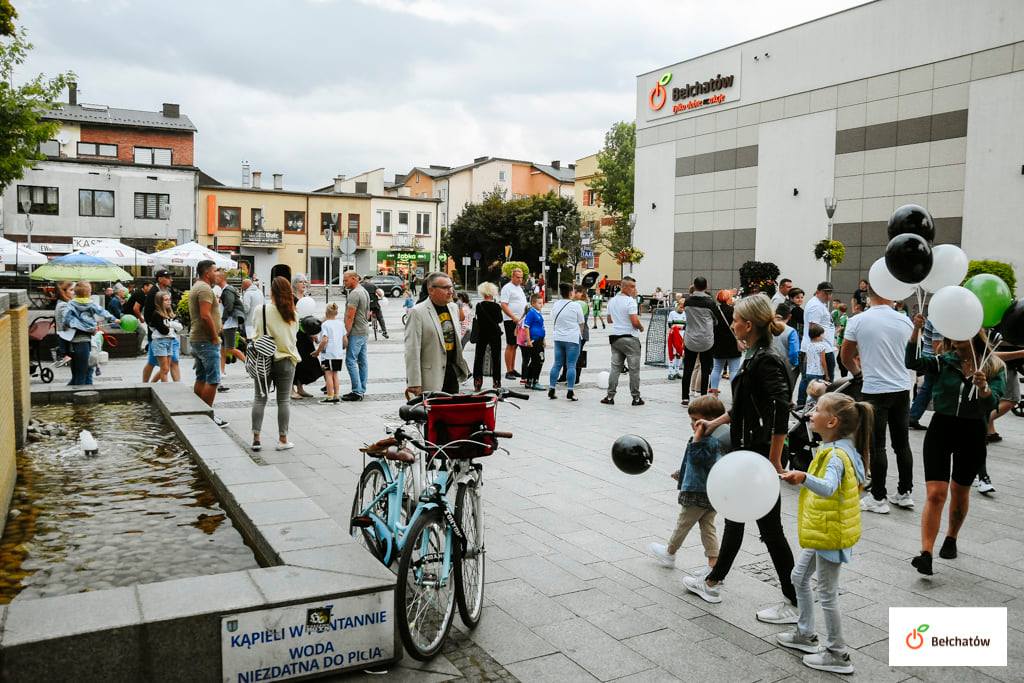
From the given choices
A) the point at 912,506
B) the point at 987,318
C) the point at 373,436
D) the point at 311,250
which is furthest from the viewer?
the point at 311,250

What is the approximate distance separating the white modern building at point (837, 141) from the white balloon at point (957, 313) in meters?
25.9

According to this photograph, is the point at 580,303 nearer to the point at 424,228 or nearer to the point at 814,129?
the point at 814,129

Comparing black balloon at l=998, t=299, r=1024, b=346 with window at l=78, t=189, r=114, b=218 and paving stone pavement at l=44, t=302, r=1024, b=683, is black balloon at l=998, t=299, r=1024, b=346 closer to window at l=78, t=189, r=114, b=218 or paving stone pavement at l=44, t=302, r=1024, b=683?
paving stone pavement at l=44, t=302, r=1024, b=683

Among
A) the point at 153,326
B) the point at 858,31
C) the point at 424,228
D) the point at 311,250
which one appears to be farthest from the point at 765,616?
the point at 424,228

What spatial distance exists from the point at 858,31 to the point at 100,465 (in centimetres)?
3233

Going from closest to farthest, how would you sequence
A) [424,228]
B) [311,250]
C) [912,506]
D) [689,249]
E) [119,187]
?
[912,506], [689,249], [119,187], [311,250], [424,228]

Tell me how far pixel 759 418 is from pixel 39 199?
5565 cm

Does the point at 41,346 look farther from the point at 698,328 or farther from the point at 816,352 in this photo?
the point at 816,352

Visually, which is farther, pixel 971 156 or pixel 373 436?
pixel 971 156

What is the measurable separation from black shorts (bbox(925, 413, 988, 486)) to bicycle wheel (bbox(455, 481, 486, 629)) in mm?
2977

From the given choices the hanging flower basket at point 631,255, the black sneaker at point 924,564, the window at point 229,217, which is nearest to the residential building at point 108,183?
the window at point 229,217

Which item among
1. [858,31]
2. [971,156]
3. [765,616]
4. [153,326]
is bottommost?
[765,616]

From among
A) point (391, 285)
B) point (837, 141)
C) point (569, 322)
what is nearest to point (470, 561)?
point (569, 322)

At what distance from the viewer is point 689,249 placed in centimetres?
3950
